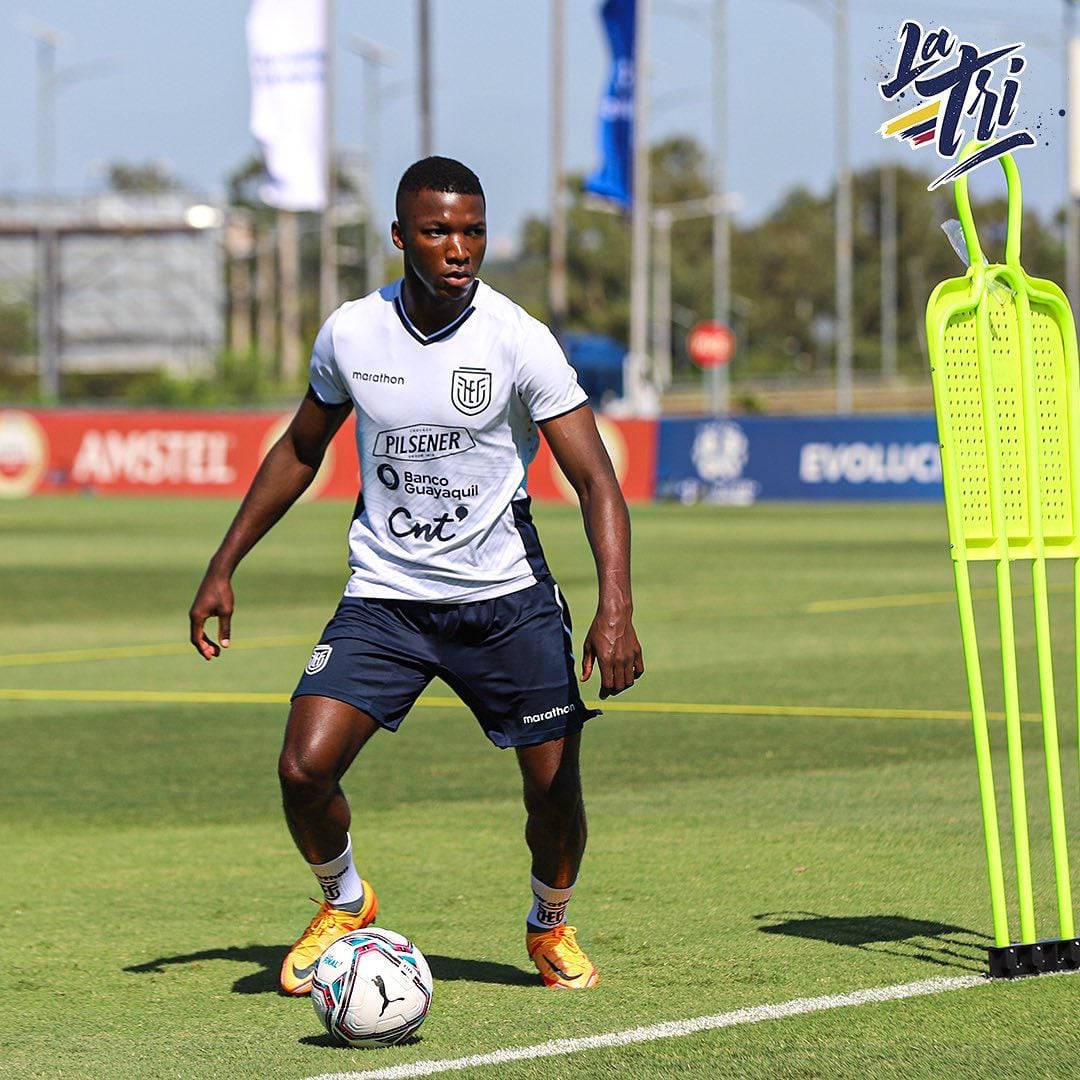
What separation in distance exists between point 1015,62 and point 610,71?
1425 inches

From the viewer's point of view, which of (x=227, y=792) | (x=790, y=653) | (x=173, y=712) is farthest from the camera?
(x=790, y=653)

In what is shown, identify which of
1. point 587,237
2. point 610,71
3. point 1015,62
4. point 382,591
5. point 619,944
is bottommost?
point 619,944

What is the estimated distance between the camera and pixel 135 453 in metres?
41.2

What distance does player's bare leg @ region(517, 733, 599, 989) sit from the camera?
578 centimetres

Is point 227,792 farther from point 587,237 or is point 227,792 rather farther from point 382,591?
point 587,237

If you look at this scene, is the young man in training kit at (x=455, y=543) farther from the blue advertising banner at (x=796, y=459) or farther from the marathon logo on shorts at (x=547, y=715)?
the blue advertising banner at (x=796, y=459)

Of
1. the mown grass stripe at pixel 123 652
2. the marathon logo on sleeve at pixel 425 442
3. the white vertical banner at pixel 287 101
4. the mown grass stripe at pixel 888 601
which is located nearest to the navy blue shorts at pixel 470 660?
the marathon logo on sleeve at pixel 425 442

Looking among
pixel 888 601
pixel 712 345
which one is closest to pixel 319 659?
pixel 888 601

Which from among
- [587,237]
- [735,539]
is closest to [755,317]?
[587,237]

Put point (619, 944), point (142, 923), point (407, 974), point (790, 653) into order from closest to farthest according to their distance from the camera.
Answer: point (407, 974), point (619, 944), point (142, 923), point (790, 653)

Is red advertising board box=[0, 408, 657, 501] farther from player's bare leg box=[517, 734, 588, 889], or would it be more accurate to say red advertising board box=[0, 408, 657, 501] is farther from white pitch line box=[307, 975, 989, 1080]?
white pitch line box=[307, 975, 989, 1080]

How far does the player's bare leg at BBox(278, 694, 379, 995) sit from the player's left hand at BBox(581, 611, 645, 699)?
0.67 metres

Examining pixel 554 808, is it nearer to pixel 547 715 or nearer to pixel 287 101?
pixel 547 715

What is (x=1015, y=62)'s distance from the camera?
562 centimetres
